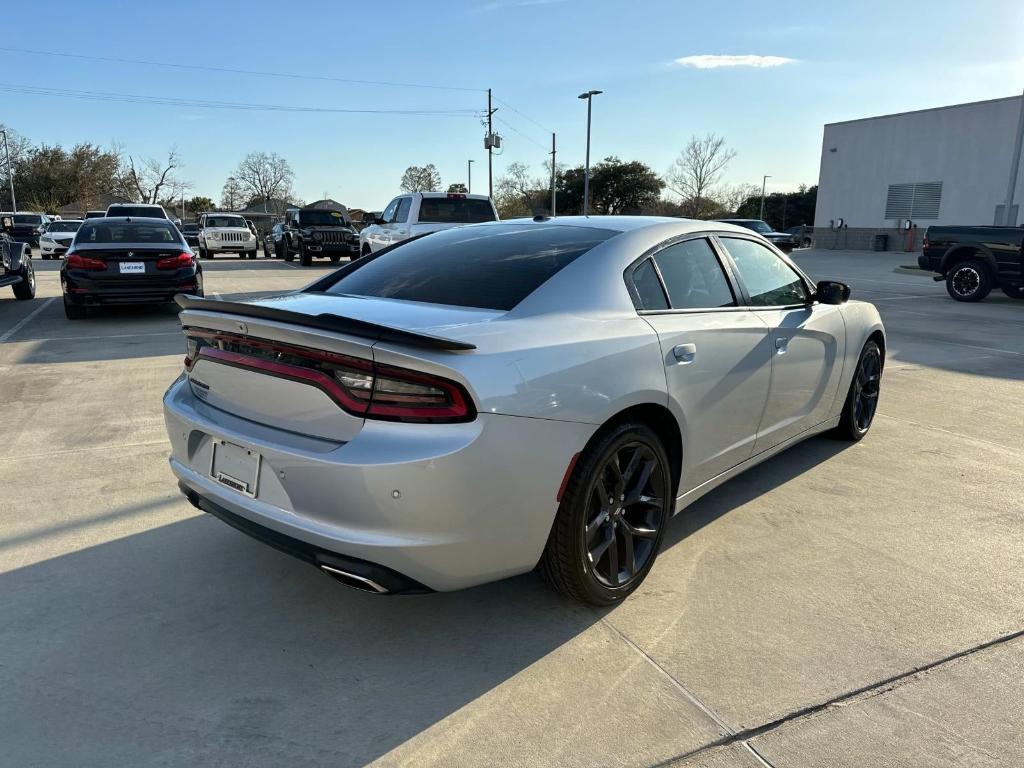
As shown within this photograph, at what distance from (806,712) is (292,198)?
8556cm

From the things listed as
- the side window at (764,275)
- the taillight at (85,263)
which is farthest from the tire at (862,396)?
the taillight at (85,263)

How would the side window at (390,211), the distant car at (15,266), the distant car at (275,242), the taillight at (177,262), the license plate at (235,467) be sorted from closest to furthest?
the license plate at (235,467), the taillight at (177,262), the distant car at (15,266), the side window at (390,211), the distant car at (275,242)

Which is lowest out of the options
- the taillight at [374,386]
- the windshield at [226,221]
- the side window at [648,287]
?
the taillight at [374,386]

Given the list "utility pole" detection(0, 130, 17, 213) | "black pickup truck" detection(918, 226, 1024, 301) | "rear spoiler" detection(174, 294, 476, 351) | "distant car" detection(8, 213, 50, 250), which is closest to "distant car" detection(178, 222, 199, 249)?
"distant car" detection(8, 213, 50, 250)

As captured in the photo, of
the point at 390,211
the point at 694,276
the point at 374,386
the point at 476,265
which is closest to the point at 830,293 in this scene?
the point at 694,276

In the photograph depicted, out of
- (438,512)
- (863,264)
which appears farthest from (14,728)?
(863,264)

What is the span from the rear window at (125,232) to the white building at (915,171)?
30.6 metres

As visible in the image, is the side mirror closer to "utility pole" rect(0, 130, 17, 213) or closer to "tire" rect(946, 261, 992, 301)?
"tire" rect(946, 261, 992, 301)

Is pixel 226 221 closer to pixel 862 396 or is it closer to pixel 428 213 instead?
pixel 428 213

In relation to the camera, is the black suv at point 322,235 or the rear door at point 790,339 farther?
the black suv at point 322,235

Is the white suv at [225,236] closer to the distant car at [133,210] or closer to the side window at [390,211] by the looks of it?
the distant car at [133,210]

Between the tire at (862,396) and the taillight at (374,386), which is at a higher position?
the taillight at (374,386)

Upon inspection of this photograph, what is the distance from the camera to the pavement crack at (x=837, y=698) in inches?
85.1

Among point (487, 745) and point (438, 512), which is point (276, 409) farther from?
point (487, 745)
